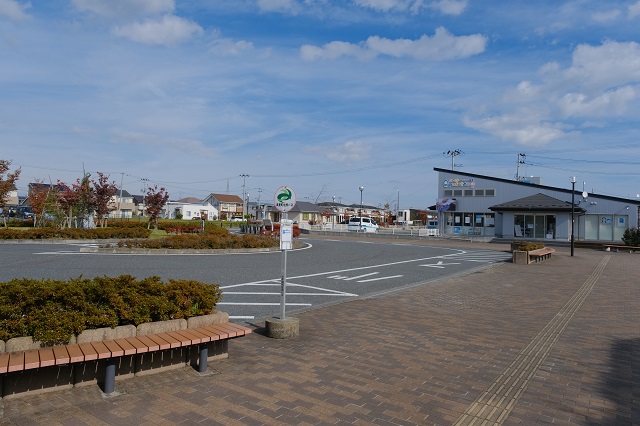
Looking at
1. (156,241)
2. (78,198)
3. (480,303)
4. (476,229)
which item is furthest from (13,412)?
(476,229)

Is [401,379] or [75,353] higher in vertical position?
[75,353]

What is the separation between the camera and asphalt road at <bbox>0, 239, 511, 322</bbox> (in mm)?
10141

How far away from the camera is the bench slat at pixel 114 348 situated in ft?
14.2

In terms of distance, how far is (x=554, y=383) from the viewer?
506 centimetres

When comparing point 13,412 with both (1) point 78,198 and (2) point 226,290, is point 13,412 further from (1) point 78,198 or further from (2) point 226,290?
(1) point 78,198

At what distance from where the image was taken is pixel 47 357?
4086 mm

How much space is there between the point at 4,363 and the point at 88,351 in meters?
0.64

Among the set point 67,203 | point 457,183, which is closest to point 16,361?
point 67,203

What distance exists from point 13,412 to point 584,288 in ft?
41.8

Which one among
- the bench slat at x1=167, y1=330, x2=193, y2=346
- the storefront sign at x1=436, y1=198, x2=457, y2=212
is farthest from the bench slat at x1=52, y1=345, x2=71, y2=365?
the storefront sign at x1=436, y1=198, x2=457, y2=212

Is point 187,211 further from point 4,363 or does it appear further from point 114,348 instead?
point 4,363

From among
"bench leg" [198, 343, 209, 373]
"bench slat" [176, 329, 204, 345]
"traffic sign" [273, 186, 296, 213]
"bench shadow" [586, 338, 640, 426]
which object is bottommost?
"bench shadow" [586, 338, 640, 426]

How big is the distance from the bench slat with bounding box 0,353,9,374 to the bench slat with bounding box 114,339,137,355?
2.97 feet

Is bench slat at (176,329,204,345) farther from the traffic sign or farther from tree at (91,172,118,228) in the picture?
tree at (91,172,118,228)
